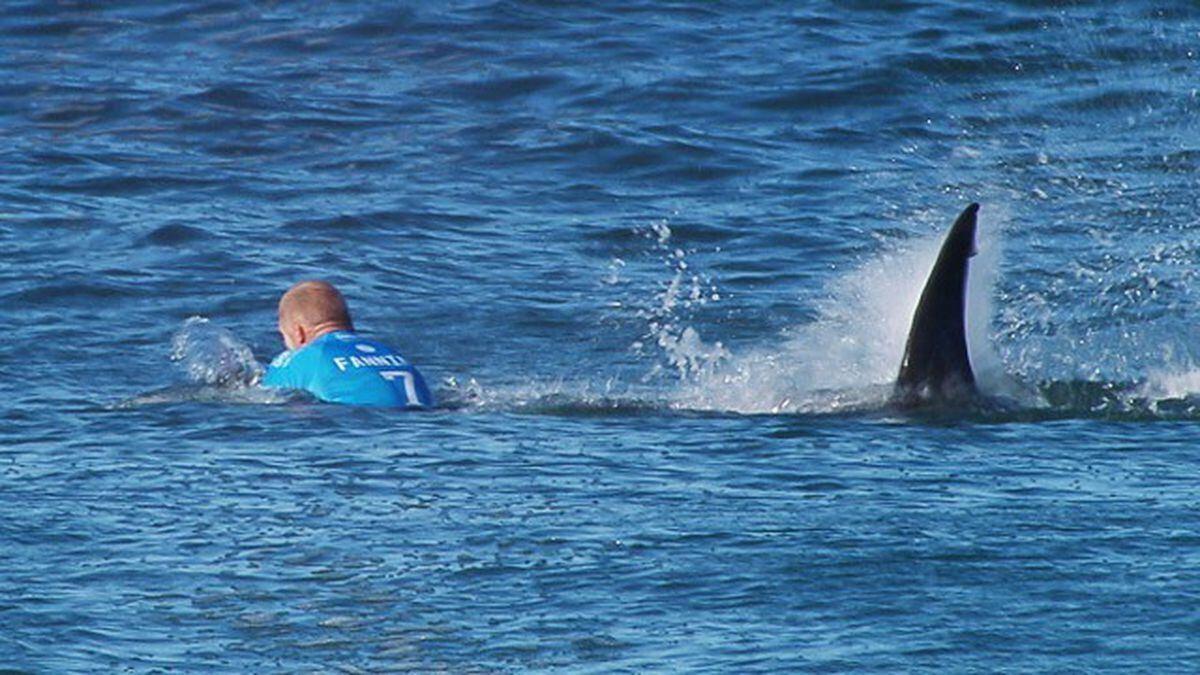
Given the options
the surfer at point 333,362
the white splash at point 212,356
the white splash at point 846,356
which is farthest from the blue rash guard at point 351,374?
the white splash at point 846,356

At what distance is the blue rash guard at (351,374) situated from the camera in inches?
462

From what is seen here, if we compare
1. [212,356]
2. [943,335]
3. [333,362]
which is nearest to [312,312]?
[333,362]

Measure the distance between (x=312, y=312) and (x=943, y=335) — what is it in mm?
2956

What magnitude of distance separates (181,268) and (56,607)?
7593 mm

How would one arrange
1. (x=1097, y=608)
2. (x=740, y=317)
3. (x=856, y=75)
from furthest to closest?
(x=856, y=75)
(x=740, y=317)
(x=1097, y=608)

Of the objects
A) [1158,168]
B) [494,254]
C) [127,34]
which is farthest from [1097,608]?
[127,34]

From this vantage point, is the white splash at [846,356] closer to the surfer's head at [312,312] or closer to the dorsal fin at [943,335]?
the dorsal fin at [943,335]

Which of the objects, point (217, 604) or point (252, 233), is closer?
point (217, 604)

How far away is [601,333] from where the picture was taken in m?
14.6

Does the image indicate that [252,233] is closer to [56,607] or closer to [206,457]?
[206,457]

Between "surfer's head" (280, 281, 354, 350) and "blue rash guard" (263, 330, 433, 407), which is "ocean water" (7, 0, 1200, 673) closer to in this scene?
"blue rash guard" (263, 330, 433, 407)

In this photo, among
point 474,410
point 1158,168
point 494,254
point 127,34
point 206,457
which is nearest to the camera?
point 206,457

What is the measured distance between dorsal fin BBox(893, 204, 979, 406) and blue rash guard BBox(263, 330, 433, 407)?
2.24 metres

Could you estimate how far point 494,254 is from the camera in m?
16.4
